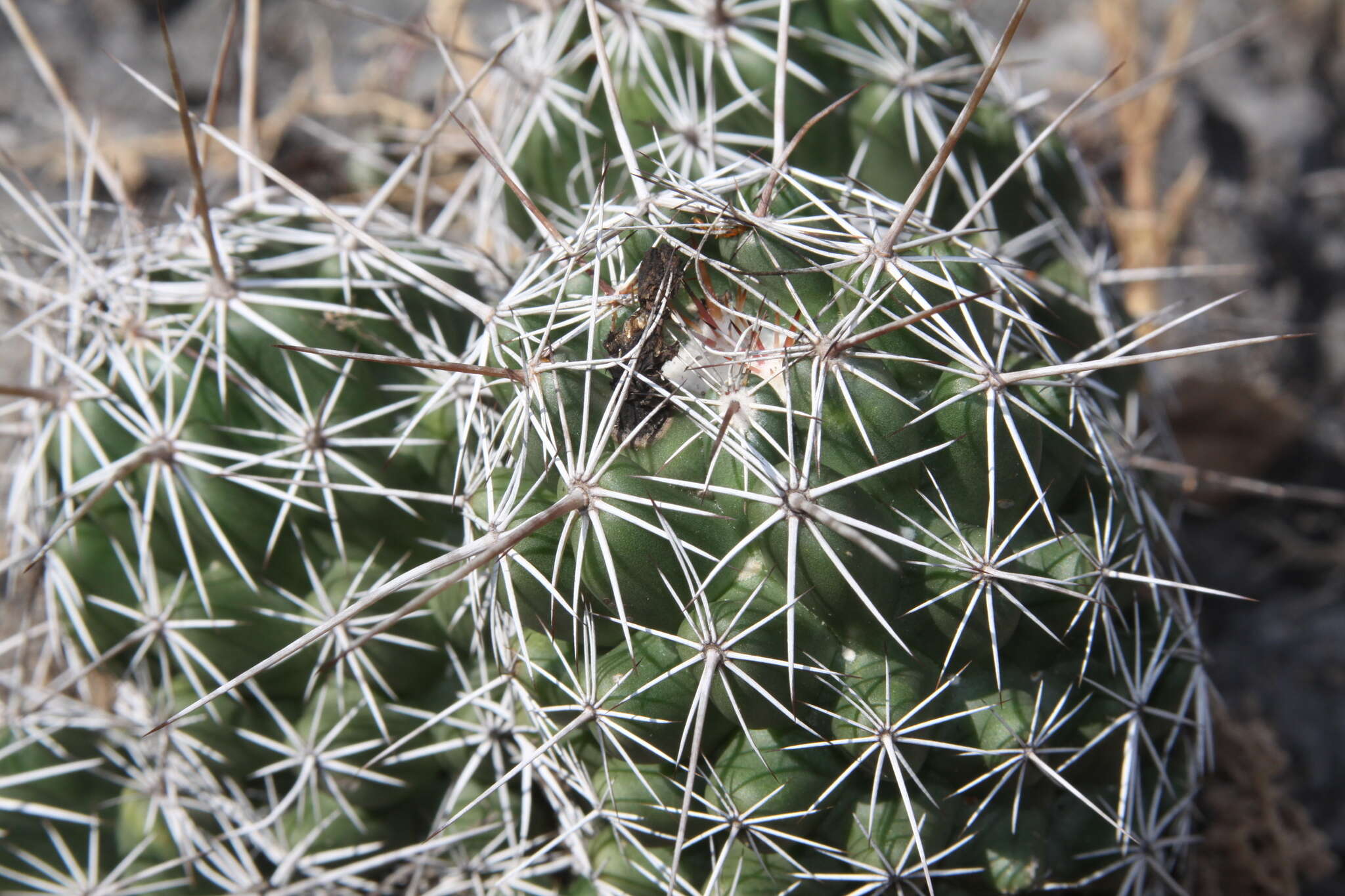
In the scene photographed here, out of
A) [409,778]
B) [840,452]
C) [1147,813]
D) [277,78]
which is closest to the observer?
[840,452]

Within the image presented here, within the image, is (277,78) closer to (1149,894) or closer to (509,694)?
(509,694)

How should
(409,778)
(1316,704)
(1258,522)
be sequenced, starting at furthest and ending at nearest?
(1258,522) → (1316,704) → (409,778)

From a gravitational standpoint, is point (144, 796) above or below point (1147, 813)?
above

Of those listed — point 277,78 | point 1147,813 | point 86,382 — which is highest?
point 277,78

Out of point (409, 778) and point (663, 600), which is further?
point (409, 778)

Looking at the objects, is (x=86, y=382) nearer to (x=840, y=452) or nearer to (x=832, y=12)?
(x=840, y=452)

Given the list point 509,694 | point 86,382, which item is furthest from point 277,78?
point 509,694

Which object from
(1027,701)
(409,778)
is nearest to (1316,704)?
(1027,701)
